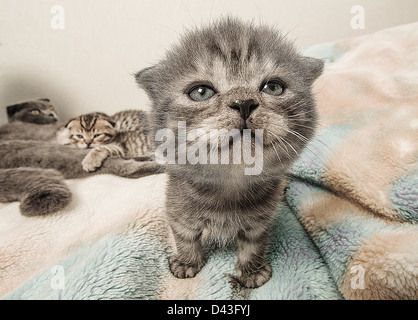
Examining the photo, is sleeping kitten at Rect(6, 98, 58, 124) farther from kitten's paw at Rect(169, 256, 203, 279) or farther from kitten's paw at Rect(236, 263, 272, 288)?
kitten's paw at Rect(236, 263, 272, 288)

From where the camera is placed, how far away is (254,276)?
64cm

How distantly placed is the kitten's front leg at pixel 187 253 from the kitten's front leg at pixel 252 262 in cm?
9

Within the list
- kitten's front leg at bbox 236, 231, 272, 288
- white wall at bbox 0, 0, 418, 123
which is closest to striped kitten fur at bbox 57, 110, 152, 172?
white wall at bbox 0, 0, 418, 123

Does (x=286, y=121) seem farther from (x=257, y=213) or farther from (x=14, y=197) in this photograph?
(x=14, y=197)

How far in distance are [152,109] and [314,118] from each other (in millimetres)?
361

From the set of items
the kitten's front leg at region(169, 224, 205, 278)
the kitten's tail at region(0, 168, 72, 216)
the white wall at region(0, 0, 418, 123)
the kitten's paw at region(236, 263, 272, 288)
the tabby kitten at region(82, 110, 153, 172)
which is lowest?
the kitten's paw at region(236, 263, 272, 288)

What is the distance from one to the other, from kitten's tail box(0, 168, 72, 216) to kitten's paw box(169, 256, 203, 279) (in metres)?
0.40

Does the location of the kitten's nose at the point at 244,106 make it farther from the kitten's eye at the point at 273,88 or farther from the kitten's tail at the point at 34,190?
the kitten's tail at the point at 34,190

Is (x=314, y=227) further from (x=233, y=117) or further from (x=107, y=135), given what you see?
(x=107, y=135)

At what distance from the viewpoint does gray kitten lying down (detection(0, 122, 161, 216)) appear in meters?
0.88

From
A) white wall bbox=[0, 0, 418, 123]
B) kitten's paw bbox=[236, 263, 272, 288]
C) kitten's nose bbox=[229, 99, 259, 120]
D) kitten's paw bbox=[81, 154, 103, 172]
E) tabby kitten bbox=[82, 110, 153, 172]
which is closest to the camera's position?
kitten's nose bbox=[229, 99, 259, 120]

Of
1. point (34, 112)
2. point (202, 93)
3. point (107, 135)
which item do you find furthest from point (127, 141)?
point (202, 93)

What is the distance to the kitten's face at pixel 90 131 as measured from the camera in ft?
4.20

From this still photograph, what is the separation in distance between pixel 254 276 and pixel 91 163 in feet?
2.54
